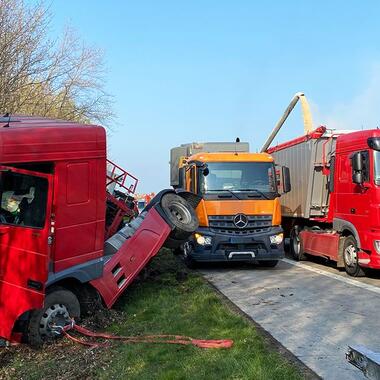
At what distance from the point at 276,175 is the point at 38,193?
7.37m

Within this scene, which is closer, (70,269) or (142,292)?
(70,269)

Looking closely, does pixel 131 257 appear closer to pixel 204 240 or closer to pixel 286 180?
pixel 204 240

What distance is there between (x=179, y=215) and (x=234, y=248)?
2656 millimetres

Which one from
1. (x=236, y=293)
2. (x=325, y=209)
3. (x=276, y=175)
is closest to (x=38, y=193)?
(x=236, y=293)

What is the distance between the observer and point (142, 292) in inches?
350

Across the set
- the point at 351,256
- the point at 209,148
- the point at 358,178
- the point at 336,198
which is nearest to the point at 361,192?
the point at 358,178

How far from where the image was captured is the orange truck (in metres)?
11.5

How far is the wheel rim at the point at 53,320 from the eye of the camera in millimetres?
6094

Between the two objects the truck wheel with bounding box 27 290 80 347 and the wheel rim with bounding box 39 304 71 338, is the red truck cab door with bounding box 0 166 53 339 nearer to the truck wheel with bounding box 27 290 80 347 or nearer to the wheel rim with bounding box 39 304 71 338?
the truck wheel with bounding box 27 290 80 347

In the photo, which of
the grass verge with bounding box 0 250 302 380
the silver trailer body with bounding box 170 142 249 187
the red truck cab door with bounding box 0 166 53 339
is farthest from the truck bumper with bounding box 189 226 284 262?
the red truck cab door with bounding box 0 166 53 339

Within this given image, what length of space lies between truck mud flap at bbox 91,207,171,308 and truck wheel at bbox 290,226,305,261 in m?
6.62

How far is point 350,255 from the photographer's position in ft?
37.0

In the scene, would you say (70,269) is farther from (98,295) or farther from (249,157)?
(249,157)

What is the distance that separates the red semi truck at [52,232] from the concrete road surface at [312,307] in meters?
2.26
